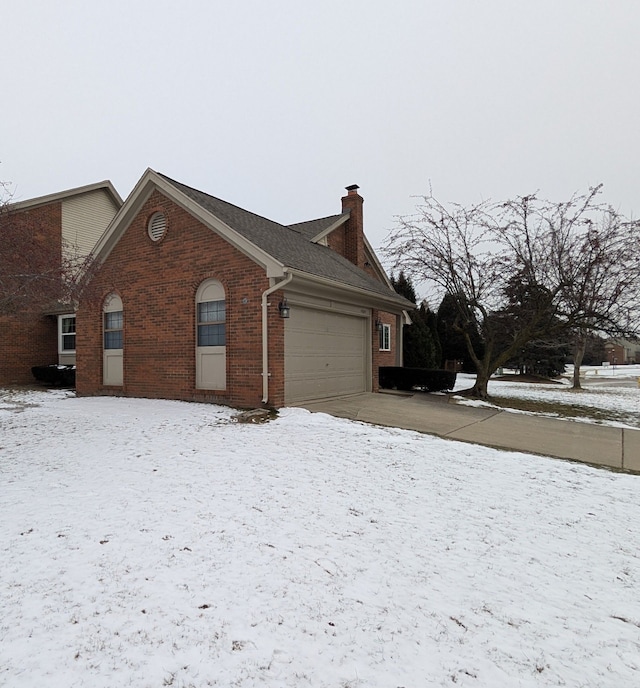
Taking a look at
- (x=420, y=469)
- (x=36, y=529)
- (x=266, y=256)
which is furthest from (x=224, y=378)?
(x=36, y=529)

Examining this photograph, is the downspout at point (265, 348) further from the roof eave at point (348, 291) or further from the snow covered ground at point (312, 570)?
the snow covered ground at point (312, 570)

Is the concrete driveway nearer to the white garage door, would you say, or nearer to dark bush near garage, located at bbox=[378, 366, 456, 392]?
the white garage door

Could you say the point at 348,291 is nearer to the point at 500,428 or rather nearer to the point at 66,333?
the point at 500,428

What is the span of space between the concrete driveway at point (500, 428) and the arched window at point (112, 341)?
217 inches

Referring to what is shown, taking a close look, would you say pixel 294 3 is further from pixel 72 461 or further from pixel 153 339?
pixel 72 461

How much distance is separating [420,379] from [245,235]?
821cm

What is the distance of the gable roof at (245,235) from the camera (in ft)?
30.3

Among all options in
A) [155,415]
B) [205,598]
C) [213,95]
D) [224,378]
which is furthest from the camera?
[213,95]

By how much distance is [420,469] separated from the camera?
5.61 m

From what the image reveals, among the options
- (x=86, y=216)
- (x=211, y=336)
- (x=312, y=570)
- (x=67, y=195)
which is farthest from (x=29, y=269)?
(x=86, y=216)

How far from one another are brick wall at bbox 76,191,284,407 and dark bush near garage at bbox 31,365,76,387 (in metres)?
3.64

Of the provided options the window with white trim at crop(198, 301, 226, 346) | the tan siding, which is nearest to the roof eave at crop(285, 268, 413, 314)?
the window with white trim at crop(198, 301, 226, 346)

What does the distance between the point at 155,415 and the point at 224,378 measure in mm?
1809

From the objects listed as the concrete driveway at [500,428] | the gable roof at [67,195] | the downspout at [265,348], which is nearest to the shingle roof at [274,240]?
the downspout at [265,348]
